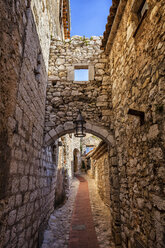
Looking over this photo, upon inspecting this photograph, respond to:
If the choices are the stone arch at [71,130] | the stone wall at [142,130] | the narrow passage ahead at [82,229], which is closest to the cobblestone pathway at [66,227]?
the narrow passage ahead at [82,229]

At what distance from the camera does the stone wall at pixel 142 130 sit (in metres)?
1.97

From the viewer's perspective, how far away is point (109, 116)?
4375mm

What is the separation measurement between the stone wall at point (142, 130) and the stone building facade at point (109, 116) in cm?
1

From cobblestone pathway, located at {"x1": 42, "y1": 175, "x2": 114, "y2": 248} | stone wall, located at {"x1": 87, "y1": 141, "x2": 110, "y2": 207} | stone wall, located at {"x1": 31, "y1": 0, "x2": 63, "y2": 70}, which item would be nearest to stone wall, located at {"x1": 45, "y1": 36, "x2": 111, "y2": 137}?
stone wall, located at {"x1": 31, "y1": 0, "x2": 63, "y2": 70}

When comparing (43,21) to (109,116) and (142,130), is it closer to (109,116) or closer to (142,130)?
(109,116)

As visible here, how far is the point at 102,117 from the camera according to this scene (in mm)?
4379

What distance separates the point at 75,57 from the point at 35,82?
7.42 feet

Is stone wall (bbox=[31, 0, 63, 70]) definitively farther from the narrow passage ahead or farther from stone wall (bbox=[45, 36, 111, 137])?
the narrow passage ahead

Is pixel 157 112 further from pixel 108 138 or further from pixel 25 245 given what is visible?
pixel 25 245

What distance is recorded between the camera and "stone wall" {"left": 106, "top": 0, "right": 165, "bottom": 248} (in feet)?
6.47

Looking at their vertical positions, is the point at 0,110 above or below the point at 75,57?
below

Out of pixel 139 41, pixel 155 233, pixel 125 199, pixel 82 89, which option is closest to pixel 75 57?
pixel 82 89

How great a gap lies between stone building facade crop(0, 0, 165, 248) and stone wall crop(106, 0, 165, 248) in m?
0.01

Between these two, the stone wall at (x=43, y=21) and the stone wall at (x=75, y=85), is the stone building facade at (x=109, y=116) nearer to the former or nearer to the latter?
the stone wall at (x=75, y=85)
